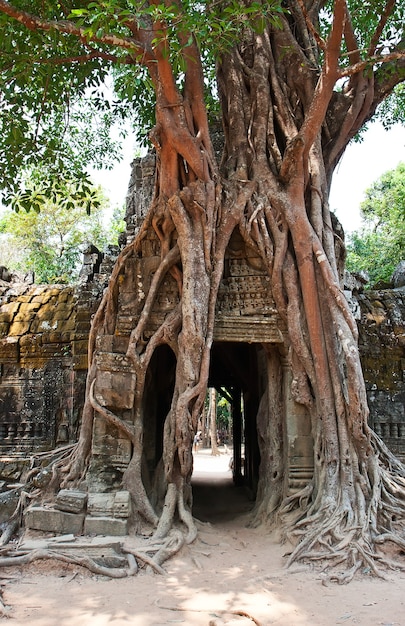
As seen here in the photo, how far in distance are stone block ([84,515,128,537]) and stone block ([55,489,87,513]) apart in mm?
141

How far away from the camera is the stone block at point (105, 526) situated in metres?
4.34

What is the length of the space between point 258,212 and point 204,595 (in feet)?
11.7

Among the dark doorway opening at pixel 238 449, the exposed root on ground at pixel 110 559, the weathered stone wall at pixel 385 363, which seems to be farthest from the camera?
the dark doorway opening at pixel 238 449

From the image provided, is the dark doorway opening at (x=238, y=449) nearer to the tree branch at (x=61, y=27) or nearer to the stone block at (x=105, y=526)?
the stone block at (x=105, y=526)

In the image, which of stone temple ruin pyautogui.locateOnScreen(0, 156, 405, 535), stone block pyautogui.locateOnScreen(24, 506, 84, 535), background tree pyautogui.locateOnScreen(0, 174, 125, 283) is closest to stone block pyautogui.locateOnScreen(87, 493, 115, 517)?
stone temple ruin pyautogui.locateOnScreen(0, 156, 405, 535)

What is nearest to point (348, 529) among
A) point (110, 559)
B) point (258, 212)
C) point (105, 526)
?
→ point (110, 559)

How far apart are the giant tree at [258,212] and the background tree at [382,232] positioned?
17.4 ft

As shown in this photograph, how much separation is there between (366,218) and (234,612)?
14.9m

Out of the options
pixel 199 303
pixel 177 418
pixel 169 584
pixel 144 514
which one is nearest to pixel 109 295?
pixel 199 303

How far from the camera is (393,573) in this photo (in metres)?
3.78

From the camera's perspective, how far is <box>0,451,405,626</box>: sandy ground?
2.93 metres

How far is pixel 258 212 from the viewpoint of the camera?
17.6 feet

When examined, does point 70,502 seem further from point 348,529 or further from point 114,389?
point 348,529

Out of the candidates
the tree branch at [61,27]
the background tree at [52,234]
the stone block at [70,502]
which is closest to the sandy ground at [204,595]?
the stone block at [70,502]
